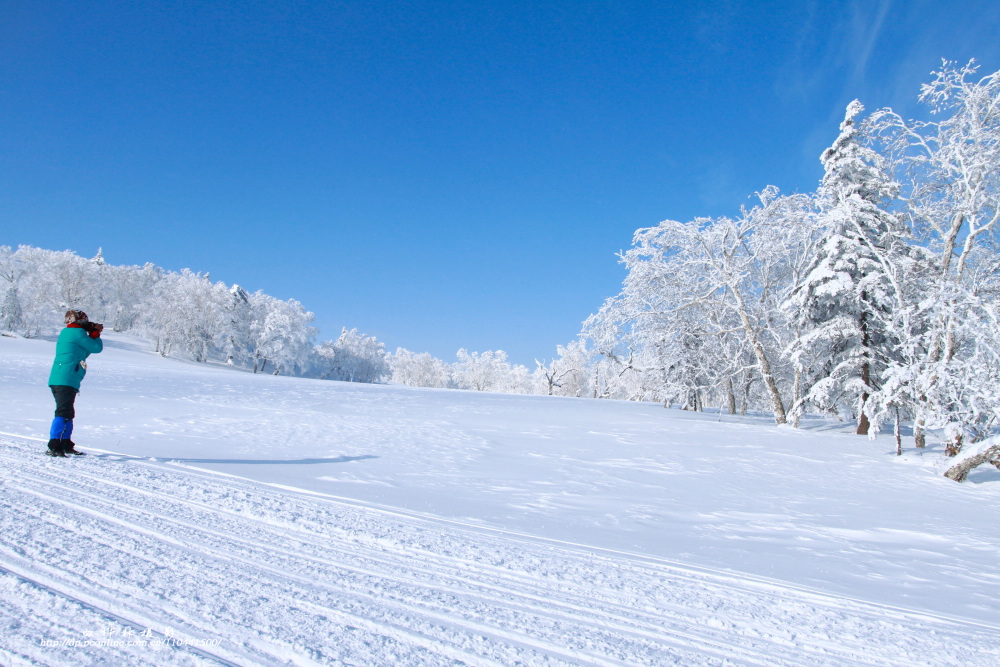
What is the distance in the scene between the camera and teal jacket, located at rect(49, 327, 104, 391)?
6.09m

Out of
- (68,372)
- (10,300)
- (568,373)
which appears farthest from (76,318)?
(568,373)

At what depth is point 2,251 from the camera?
56.0 m

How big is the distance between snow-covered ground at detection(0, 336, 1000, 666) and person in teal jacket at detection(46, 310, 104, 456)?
0.30 meters

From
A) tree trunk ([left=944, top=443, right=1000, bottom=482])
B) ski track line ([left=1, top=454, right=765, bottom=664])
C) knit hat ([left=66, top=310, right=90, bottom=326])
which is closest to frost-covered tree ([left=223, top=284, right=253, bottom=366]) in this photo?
knit hat ([left=66, top=310, right=90, bottom=326])

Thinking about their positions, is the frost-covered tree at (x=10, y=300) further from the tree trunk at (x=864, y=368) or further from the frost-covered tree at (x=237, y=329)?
the tree trunk at (x=864, y=368)

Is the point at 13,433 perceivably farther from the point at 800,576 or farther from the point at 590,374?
the point at 590,374

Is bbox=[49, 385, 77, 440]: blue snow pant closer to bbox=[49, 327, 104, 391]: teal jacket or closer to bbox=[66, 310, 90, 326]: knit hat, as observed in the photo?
bbox=[49, 327, 104, 391]: teal jacket

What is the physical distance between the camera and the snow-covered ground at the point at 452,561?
2.38 metres

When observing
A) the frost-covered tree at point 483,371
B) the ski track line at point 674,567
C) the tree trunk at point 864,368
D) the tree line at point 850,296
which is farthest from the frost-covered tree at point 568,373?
the ski track line at point 674,567

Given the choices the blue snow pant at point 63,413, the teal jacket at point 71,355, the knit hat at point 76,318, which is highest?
the knit hat at point 76,318

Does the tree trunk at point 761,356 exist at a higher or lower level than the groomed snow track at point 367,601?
higher

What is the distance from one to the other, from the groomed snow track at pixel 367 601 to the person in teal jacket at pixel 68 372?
6.00ft

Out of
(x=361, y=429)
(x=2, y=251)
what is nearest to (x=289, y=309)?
(x=2, y=251)

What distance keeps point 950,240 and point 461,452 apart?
1496cm
